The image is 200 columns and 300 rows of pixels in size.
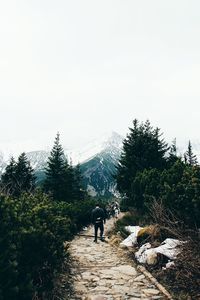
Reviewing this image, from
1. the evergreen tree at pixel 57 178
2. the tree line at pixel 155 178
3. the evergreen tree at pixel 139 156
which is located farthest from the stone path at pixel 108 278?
the evergreen tree at pixel 57 178

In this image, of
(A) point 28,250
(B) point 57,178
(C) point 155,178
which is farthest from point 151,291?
(B) point 57,178

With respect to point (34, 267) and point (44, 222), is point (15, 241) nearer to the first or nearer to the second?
point (34, 267)

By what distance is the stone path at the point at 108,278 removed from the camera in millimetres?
8055

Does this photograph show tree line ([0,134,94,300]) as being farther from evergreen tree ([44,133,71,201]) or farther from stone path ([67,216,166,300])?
evergreen tree ([44,133,71,201])

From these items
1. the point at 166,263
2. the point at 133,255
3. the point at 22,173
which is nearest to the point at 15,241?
the point at 166,263

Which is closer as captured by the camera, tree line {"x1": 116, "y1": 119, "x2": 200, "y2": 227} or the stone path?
the stone path

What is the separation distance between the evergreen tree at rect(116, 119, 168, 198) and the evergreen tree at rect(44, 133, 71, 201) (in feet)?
30.6

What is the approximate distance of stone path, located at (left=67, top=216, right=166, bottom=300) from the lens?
8055 mm

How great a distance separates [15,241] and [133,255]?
241 inches

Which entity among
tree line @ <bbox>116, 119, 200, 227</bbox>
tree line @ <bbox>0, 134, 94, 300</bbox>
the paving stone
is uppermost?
tree line @ <bbox>116, 119, 200, 227</bbox>

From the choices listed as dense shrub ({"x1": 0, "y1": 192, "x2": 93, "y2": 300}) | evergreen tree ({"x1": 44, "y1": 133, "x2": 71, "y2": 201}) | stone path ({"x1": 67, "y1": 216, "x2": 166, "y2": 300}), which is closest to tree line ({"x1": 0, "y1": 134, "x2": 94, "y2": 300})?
dense shrub ({"x1": 0, "y1": 192, "x2": 93, "y2": 300})

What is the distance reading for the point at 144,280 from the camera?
9141 millimetres

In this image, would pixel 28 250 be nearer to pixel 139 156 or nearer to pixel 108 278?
pixel 108 278

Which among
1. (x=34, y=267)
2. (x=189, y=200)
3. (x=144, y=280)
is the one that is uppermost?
(x=189, y=200)
